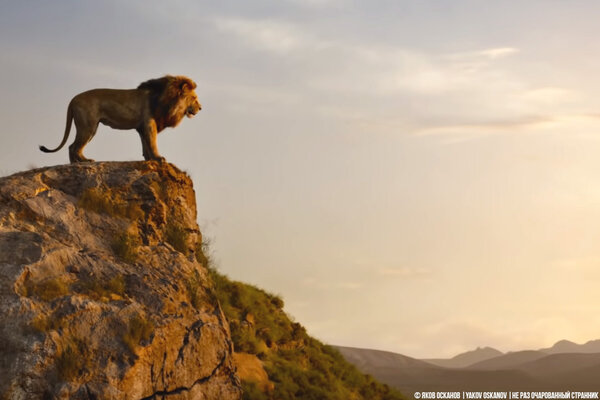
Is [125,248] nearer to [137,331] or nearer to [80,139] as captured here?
[137,331]

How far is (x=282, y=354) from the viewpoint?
70.9ft

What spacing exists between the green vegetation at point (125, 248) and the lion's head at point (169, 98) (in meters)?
3.33

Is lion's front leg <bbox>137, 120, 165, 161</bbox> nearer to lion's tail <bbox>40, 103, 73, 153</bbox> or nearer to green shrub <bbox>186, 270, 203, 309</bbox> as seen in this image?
lion's tail <bbox>40, 103, 73, 153</bbox>

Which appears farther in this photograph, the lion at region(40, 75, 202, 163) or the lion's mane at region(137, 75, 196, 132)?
the lion's mane at region(137, 75, 196, 132)

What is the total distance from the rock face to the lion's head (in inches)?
43.7

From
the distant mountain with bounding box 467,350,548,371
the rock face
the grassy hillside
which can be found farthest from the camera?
the distant mountain with bounding box 467,350,548,371

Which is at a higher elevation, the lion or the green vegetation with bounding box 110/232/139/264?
the lion

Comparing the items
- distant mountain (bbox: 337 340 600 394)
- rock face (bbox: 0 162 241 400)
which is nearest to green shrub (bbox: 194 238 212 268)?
rock face (bbox: 0 162 241 400)

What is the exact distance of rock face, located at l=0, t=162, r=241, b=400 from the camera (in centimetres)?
1241

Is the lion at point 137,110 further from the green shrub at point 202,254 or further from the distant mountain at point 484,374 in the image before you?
the distant mountain at point 484,374

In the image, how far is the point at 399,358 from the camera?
162 metres

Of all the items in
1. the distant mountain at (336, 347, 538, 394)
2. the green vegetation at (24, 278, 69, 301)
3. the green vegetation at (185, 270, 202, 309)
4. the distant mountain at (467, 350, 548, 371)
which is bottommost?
the green vegetation at (24, 278, 69, 301)

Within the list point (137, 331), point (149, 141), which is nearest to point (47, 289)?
point (137, 331)

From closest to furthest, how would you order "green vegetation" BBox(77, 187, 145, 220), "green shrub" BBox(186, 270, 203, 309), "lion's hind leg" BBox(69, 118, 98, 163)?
"green shrub" BBox(186, 270, 203, 309), "green vegetation" BBox(77, 187, 145, 220), "lion's hind leg" BBox(69, 118, 98, 163)
